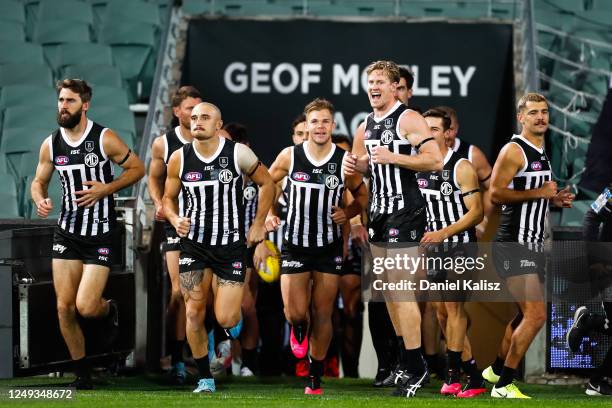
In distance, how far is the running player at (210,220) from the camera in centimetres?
844

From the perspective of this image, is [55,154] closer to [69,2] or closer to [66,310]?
[66,310]

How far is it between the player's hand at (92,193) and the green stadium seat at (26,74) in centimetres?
535

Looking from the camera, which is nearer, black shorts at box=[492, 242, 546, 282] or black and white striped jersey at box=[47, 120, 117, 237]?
black shorts at box=[492, 242, 546, 282]

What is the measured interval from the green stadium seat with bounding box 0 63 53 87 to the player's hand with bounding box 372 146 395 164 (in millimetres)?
6648

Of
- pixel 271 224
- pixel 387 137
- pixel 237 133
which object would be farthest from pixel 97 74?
pixel 387 137

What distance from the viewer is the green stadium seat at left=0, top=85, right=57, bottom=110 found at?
43.8 ft

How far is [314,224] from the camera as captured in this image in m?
9.11

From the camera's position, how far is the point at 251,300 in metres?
10.4

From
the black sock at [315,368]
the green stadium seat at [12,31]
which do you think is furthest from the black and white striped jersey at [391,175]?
the green stadium seat at [12,31]

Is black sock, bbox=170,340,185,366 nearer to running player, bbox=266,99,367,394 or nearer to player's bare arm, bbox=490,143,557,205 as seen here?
running player, bbox=266,99,367,394

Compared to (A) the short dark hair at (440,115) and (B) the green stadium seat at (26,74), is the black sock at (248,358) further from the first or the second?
(B) the green stadium seat at (26,74)

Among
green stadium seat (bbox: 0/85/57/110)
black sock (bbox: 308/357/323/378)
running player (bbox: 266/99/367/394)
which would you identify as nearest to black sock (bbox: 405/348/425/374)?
black sock (bbox: 308/357/323/378)

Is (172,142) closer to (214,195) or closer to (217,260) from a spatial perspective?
(214,195)

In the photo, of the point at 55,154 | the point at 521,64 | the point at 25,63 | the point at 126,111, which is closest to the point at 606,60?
the point at 521,64
